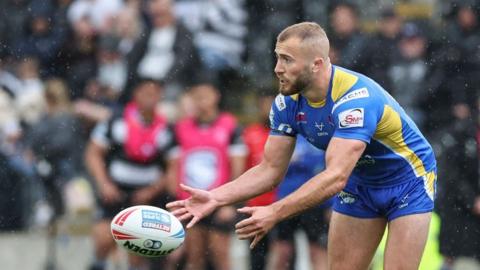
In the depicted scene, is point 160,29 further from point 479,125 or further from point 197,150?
point 479,125

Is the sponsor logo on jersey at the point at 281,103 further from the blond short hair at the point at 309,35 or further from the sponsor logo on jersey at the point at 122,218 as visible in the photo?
the sponsor logo on jersey at the point at 122,218

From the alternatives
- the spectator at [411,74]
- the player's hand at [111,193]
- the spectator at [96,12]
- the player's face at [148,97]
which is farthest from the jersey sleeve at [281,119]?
the spectator at [96,12]

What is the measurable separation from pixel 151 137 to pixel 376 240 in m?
4.82

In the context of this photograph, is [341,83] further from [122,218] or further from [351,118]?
[122,218]

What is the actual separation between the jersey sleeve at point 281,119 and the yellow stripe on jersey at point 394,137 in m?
0.58

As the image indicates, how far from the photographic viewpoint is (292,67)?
7.68 m

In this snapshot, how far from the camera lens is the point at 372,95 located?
7711 mm

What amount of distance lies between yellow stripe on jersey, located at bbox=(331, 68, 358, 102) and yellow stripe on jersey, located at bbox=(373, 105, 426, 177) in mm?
280

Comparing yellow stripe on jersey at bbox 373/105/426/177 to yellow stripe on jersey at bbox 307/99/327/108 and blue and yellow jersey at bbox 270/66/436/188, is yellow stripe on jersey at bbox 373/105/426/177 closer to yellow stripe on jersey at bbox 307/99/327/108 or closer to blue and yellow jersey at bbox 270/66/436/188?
blue and yellow jersey at bbox 270/66/436/188

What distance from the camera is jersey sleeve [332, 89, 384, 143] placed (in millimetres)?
7523

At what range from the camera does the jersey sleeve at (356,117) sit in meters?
7.52

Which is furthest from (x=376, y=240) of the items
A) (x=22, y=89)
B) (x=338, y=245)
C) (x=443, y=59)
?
(x=22, y=89)

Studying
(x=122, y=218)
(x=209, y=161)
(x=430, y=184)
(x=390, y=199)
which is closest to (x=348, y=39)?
(x=209, y=161)

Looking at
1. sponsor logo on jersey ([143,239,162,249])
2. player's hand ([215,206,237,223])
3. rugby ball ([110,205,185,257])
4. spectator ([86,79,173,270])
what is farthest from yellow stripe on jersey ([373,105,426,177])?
spectator ([86,79,173,270])
